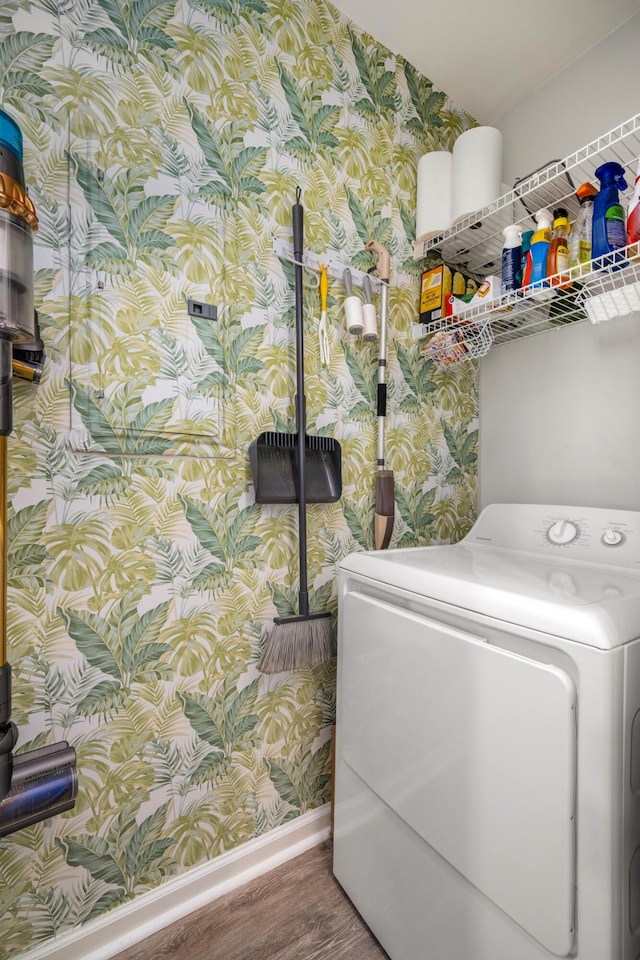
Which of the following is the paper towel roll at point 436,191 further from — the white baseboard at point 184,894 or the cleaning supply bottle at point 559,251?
the white baseboard at point 184,894

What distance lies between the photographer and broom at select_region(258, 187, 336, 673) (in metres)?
1.31

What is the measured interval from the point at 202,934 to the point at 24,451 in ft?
4.28

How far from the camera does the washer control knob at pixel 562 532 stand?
4.14ft

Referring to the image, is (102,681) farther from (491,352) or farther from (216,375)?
(491,352)

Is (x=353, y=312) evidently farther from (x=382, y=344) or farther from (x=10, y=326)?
(x=10, y=326)

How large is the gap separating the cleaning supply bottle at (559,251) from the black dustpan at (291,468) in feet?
2.58

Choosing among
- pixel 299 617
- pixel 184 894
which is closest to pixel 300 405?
pixel 299 617

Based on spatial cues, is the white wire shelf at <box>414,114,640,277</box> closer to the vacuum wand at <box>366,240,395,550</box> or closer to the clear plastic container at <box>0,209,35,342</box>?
the vacuum wand at <box>366,240,395,550</box>

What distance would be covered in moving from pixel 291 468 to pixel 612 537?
89 centimetres

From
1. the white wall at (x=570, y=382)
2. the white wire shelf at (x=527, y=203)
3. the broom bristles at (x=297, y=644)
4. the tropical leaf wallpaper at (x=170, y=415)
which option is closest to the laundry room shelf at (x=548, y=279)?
the white wire shelf at (x=527, y=203)

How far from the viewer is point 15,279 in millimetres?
769

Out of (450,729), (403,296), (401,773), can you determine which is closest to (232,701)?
(401,773)

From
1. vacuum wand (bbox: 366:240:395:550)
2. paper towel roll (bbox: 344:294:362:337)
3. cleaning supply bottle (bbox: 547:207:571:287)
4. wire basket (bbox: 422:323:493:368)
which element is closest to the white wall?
wire basket (bbox: 422:323:493:368)

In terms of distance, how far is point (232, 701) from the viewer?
4.28ft
